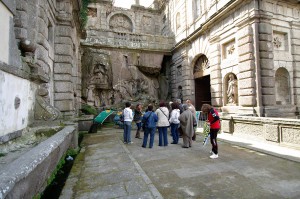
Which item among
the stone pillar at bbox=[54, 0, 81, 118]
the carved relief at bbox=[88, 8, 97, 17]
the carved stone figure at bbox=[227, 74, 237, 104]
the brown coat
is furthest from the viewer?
the carved relief at bbox=[88, 8, 97, 17]

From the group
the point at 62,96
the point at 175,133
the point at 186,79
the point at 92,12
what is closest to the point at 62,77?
the point at 62,96

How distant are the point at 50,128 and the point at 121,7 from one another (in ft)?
78.1

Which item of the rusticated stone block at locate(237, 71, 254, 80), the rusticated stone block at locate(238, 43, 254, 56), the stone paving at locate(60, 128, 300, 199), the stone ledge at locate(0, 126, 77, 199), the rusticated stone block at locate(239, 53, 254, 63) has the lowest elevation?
the stone paving at locate(60, 128, 300, 199)

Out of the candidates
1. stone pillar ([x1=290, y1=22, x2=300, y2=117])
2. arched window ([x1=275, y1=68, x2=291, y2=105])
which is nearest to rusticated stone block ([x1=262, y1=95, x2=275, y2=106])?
arched window ([x1=275, y1=68, x2=291, y2=105])

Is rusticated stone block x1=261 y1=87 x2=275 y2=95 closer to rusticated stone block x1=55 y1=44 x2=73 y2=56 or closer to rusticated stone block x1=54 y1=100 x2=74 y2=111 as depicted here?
rusticated stone block x1=54 y1=100 x2=74 y2=111

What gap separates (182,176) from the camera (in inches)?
157

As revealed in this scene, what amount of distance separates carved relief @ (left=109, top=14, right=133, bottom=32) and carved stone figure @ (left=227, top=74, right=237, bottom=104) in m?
17.2

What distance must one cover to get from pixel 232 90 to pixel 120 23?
18584 mm

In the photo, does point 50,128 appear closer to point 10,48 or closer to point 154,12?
point 10,48

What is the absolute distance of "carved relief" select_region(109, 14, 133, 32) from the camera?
24.3 metres

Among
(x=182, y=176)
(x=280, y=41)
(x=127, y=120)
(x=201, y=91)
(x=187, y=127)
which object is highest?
(x=280, y=41)

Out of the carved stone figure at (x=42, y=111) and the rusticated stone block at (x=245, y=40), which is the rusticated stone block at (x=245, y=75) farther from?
the carved stone figure at (x=42, y=111)

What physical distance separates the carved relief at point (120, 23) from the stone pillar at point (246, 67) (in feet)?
56.8

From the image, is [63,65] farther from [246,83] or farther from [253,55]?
[253,55]
